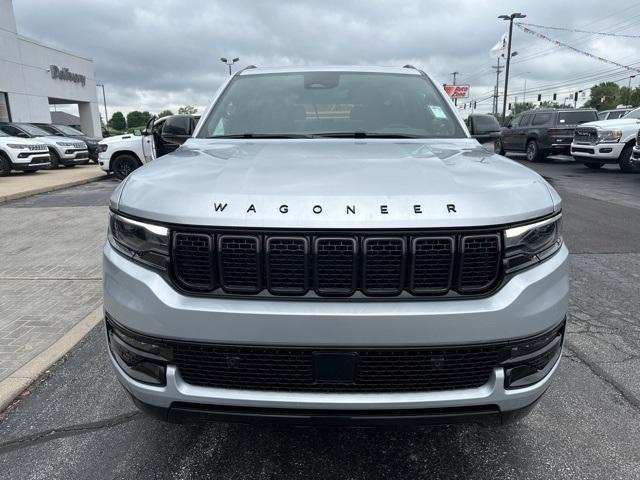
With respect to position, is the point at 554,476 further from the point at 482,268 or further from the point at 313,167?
the point at 313,167

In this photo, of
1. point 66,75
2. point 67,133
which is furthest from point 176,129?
point 66,75

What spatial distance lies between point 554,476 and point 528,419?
463 mm

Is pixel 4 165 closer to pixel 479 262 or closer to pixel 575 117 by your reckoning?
pixel 479 262

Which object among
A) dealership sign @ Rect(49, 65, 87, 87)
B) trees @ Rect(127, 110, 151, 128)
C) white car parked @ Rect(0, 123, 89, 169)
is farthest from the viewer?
trees @ Rect(127, 110, 151, 128)

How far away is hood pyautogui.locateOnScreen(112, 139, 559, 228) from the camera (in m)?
1.79

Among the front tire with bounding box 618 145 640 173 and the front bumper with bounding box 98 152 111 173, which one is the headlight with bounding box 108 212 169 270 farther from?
the front tire with bounding box 618 145 640 173

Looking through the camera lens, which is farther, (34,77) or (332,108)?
(34,77)

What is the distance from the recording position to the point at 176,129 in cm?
366

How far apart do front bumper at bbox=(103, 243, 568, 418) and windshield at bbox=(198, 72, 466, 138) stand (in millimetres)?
1565

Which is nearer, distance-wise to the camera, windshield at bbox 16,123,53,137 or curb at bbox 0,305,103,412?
curb at bbox 0,305,103,412

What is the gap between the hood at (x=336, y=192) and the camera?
1.79 m

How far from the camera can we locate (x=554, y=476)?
2.31m

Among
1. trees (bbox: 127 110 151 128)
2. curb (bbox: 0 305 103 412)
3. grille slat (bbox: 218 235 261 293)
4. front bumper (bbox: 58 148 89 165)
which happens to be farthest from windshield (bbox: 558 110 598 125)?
trees (bbox: 127 110 151 128)

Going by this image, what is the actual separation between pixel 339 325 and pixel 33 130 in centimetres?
2019
